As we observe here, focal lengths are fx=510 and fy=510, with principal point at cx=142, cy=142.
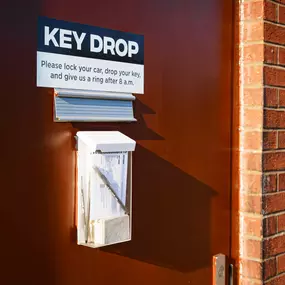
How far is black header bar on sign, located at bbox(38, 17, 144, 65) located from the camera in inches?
60.1

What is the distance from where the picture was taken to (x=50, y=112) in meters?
1.54

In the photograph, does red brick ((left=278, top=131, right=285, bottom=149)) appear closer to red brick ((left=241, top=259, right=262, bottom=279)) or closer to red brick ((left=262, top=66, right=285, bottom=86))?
red brick ((left=262, top=66, right=285, bottom=86))

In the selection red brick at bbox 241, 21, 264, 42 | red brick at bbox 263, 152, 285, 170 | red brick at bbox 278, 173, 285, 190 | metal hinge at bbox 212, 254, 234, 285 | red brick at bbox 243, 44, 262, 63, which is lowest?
metal hinge at bbox 212, 254, 234, 285

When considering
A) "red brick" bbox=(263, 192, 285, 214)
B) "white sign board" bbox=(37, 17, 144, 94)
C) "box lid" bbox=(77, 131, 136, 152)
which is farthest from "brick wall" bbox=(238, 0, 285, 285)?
"box lid" bbox=(77, 131, 136, 152)

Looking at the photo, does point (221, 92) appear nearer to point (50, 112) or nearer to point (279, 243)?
point (279, 243)

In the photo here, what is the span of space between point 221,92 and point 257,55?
21 centimetres

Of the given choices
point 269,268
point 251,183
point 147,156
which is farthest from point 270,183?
point 147,156

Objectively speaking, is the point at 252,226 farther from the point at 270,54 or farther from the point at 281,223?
the point at 270,54

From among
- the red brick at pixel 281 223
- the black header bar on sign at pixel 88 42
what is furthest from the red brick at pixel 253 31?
the red brick at pixel 281 223

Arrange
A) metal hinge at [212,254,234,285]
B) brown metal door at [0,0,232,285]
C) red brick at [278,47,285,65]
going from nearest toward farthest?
brown metal door at [0,0,232,285]
metal hinge at [212,254,234,285]
red brick at [278,47,285,65]

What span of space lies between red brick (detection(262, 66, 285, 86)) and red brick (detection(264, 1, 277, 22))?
21 cm

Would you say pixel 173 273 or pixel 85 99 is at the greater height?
pixel 85 99

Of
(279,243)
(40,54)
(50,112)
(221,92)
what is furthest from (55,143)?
(279,243)

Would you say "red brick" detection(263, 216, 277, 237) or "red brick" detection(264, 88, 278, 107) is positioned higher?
"red brick" detection(264, 88, 278, 107)
